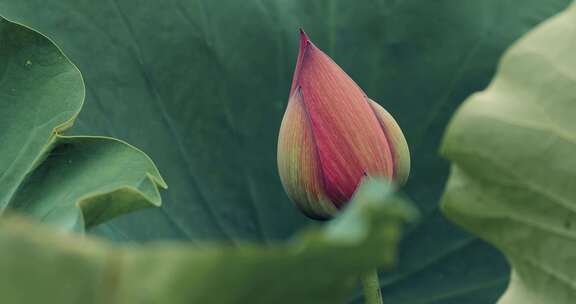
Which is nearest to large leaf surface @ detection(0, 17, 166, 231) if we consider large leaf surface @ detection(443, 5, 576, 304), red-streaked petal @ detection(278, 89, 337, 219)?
red-streaked petal @ detection(278, 89, 337, 219)

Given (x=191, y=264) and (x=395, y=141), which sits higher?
(x=191, y=264)

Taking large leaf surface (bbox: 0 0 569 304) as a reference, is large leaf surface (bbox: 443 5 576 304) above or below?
above

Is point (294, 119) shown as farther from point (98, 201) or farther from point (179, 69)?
point (179, 69)

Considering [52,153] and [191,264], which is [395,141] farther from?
[191,264]

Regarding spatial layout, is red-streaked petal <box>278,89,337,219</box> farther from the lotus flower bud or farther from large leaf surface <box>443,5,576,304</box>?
large leaf surface <box>443,5,576,304</box>

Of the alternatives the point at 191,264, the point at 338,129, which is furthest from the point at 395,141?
the point at 191,264

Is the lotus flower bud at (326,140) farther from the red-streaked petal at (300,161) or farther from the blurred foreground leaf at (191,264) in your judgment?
the blurred foreground leaf at (191,264)
